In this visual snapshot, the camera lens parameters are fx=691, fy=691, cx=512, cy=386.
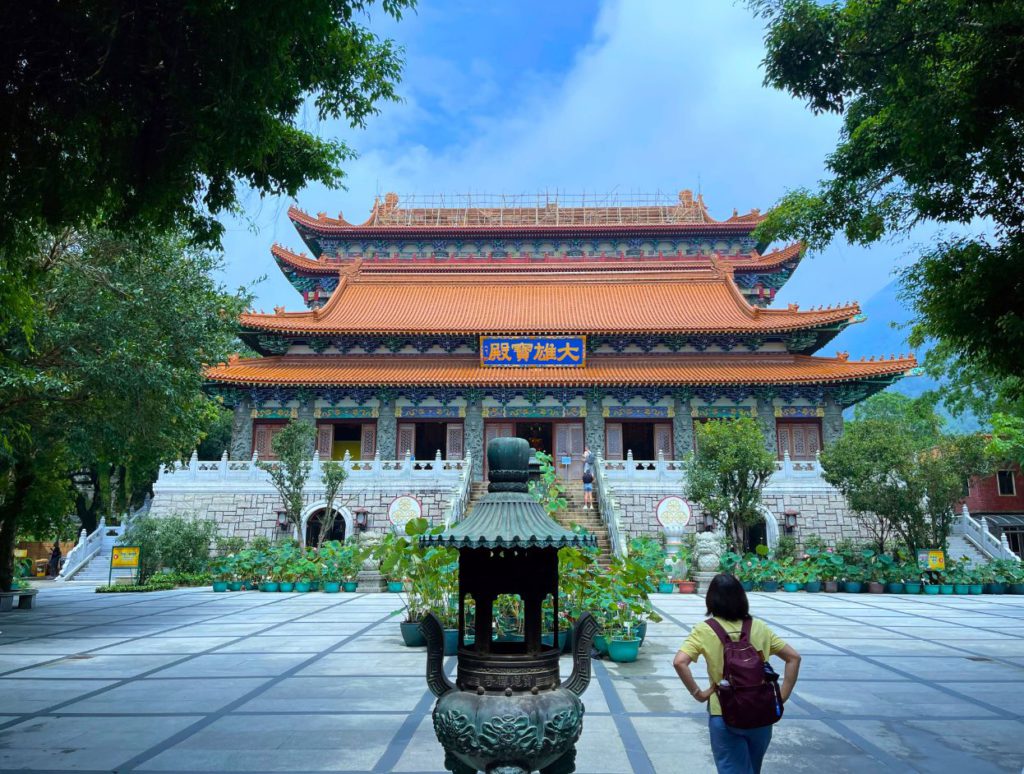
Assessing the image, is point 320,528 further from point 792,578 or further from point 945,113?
point 945,113

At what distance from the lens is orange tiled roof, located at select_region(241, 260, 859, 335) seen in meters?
23.1

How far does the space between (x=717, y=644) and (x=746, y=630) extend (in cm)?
15

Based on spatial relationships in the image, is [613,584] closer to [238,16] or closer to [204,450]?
[238,16]

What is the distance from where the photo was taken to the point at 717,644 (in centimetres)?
318

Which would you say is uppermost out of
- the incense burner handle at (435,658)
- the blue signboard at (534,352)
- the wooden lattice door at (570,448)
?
the blue signboard at (534,352)

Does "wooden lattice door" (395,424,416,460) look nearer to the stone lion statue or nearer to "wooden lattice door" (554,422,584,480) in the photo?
"wooden lattice door" (554,422,584,480)

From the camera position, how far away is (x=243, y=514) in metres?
19.7

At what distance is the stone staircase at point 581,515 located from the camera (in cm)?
1642

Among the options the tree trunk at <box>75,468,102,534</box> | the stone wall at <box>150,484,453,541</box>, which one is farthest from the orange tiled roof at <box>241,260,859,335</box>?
the tree trunk at <box>75,468,102,534</box>

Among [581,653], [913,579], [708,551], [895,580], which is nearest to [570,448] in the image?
[708,551]

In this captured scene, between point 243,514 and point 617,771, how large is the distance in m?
17.5

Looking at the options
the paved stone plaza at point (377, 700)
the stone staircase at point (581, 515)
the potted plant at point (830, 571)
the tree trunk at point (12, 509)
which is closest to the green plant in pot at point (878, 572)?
the potted plant at point (830, 571)

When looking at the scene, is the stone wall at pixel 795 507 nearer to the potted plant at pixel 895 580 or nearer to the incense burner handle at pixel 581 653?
the potted plant at pixel 895 580

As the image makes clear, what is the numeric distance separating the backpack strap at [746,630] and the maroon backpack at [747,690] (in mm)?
26
